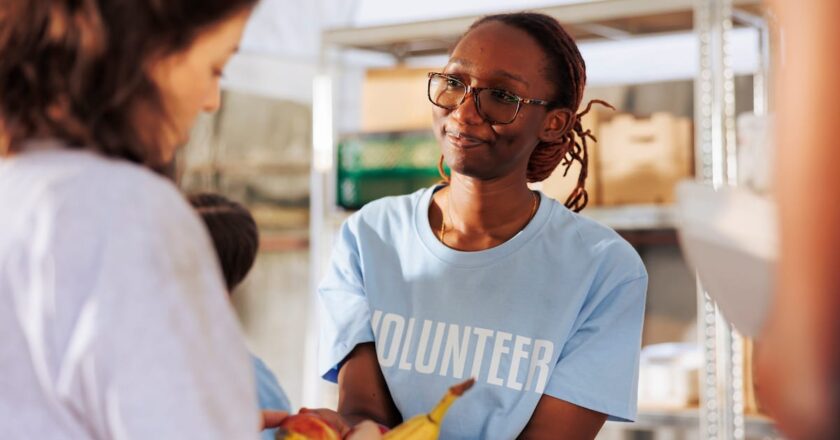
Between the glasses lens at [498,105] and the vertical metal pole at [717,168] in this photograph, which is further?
the vertical metal pole at [717,168]

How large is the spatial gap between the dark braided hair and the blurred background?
0.84 metres

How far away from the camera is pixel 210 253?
67cm

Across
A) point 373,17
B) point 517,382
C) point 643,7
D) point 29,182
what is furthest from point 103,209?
point 373,17

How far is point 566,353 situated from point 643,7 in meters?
1.66

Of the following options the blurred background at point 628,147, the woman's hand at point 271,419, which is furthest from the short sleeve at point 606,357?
the blurred background at point 628,147

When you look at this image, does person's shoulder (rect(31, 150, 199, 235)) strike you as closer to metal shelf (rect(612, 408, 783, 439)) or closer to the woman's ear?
the woman's ear

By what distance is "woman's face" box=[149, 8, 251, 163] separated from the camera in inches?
27.2

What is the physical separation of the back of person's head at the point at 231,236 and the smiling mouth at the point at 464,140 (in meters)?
0.63

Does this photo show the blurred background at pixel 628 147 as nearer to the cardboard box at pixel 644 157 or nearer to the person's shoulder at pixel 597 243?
the cardboard box at pixel 644 157

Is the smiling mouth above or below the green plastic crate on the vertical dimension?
above

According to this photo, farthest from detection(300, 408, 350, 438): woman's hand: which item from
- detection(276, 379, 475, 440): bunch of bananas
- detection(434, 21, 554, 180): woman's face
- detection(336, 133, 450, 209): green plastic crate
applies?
detection(336, 133, 450, 209): green plastic crate

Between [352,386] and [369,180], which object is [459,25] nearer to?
[369,180]

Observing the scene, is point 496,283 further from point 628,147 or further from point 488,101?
point 628,147

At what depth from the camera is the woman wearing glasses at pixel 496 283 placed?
4.21ft
